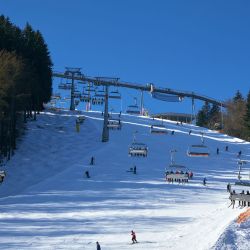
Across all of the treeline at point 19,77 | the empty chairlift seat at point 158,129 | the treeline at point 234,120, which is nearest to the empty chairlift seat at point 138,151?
the treeline at point 19,77

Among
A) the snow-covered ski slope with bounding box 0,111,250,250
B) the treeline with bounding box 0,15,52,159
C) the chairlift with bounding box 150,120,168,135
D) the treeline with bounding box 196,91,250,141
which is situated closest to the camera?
the snow-covered ski slope with bounding box 0,111,250,250

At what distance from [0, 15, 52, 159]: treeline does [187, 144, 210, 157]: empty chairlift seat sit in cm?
1554

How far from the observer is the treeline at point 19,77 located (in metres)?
46.9

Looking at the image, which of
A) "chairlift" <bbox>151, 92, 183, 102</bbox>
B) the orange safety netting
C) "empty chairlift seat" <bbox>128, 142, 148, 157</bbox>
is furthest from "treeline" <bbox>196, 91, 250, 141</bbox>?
the orange safety netting

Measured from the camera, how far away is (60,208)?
2989cm

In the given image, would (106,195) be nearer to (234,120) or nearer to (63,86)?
(63,86)

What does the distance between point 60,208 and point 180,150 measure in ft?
91.2

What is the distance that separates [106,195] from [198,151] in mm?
22418

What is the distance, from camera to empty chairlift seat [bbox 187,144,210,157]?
5238cm

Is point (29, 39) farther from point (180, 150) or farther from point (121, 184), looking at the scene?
point (121, 184)

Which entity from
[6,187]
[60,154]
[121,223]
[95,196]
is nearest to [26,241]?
[121,223]

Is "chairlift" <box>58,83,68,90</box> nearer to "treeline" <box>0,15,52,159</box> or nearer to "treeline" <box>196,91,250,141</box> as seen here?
"treeline" <box>0,15,52,159</box>

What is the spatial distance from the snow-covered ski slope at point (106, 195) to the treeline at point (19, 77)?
214 cm

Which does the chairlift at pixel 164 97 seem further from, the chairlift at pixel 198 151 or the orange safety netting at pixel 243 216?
the orange safety netting at pixel 243 216
